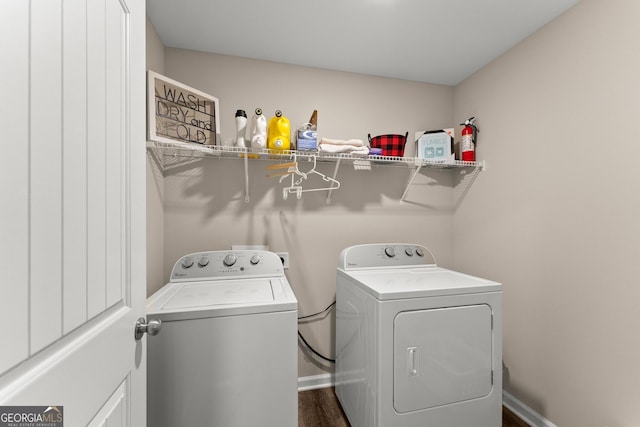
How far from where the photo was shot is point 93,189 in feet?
2.10

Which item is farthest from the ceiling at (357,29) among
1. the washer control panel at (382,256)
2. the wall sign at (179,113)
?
the washer control panel at (382,256)

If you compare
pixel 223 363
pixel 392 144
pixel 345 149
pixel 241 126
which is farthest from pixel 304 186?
pixel 223 363

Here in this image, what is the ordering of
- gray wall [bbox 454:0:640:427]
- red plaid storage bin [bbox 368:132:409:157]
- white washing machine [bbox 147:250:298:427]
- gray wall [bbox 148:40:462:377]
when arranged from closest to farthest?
white washing machine [bbox 147:250:298:427] → gray wall [bbox 454:0:640:427] → gray wall [bbox 148:40:462:377] → red plaid storage bin [bbox 368:132:409:157]

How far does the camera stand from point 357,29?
1.71 metres

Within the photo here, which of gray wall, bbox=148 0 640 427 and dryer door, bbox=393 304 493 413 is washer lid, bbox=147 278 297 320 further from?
dryer door, bbox=393 304 493 413

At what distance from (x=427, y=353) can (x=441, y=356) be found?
85mm

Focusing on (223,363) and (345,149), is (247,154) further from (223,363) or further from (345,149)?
(223,363)

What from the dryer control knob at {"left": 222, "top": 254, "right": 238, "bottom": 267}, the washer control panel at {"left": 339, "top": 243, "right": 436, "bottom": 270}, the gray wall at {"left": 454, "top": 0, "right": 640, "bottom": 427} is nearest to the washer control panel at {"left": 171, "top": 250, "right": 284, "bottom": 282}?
the dryer control knob at {"left": 222, "top": 254, "right": 238, "bottom": 267}

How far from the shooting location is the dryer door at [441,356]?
4.49 ft

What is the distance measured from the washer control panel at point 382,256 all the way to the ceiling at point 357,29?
141 cm

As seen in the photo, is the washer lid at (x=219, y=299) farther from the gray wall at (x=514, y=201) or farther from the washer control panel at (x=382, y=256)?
the washer control panel at (x=382, y=256)

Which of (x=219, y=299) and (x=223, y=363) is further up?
(x=219, y=299)

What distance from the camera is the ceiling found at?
1.52 metres

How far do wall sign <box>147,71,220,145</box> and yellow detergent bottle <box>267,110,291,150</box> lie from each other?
38 cm
